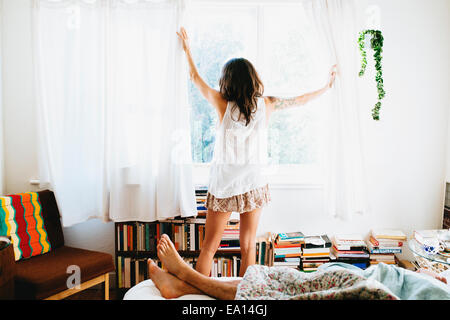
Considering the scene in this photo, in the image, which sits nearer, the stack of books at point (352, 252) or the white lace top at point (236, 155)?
the white lace top at point (236, 155)

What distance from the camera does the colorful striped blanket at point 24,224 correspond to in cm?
195

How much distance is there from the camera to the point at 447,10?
2.40 metres

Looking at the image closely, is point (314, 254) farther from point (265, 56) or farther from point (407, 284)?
point (265, 56)

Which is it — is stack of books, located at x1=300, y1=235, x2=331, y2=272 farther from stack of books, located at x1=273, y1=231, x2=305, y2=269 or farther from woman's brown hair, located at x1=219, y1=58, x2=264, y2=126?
woman's brown hair, located at x1=219, y1=58, x2=264, y2=126

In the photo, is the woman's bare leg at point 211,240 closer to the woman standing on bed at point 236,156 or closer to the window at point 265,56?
the woman standing on bed at point 236,156

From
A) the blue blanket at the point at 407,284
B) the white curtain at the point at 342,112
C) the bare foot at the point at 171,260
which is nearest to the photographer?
the blue blanket at the point at 407,284

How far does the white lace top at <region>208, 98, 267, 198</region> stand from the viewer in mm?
1799

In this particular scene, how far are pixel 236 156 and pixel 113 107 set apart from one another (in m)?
1.00

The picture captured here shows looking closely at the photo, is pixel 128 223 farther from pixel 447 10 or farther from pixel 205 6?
pixel 447 10

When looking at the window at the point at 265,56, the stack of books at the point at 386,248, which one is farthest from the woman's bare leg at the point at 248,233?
the stack of books at the point at 386,248

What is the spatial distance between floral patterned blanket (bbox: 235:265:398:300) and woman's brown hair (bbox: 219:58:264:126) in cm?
88

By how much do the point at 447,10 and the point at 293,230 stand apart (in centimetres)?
210

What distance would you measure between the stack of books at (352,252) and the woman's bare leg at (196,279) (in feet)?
4.12

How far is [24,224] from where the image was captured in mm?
2031
